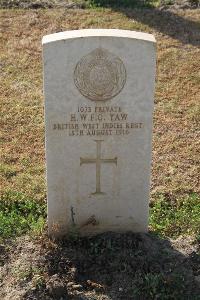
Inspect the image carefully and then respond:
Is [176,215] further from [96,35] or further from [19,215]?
[96,35]

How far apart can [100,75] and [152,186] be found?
194cm

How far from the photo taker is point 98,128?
194 inches

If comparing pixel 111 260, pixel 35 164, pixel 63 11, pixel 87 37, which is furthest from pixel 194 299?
pixel 63 11

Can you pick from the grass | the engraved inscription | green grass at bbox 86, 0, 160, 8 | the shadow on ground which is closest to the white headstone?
the engraved inscription

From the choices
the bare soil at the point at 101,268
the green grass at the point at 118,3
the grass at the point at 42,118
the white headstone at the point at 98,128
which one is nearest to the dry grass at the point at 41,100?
the grass at the point at 42,118

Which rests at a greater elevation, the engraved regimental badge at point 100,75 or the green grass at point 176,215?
the engraved regimental badge at point 100,75

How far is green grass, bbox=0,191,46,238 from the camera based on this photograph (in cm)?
539

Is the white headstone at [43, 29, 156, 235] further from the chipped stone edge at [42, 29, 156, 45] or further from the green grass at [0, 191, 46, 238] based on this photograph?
the green grass at [0, 191, 46, 238]

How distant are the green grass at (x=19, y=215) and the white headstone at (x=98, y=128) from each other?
0.31 metres

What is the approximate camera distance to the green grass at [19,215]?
5.39 meters

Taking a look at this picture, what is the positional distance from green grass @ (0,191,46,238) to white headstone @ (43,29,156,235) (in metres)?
0.31

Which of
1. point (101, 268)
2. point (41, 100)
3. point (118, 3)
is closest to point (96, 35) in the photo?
point (101, 268)

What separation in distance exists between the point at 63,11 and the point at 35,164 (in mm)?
4412

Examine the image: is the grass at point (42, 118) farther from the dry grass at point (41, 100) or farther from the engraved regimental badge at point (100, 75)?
the engraved regimental badge at point (100, 75)
